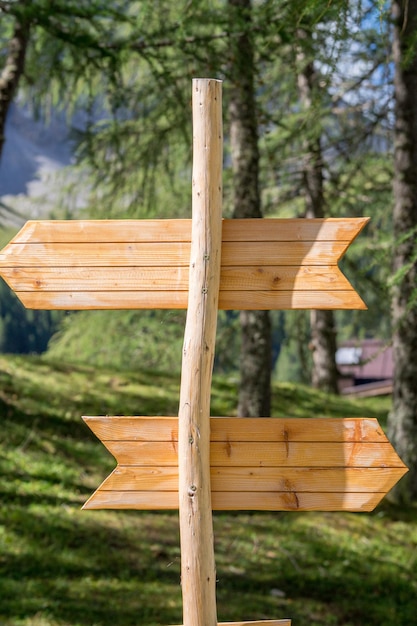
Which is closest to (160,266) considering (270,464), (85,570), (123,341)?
(270,464)

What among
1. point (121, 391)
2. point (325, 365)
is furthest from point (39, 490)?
point (325, 365)

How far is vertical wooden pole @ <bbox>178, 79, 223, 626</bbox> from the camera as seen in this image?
2.48m

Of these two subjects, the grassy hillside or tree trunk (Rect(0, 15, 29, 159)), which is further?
tree trunk (Rect(0, 15, 29, 159))

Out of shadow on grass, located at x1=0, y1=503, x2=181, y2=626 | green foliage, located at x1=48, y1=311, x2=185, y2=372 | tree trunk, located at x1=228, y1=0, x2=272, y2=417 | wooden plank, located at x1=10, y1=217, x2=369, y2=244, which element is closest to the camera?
wooden plank, located at x1=10, y1=217, x2=369, y2=244

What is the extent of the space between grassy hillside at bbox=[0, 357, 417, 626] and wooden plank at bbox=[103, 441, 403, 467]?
120 inches

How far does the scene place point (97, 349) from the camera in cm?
1515

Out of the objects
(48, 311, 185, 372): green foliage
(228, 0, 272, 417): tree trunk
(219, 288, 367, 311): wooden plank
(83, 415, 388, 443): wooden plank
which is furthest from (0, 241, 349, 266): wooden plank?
(48, 311, 185, 372): green foliage

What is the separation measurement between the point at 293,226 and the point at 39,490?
5413mm

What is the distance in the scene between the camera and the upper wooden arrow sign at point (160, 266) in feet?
8.45

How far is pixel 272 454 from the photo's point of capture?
2.56 meters

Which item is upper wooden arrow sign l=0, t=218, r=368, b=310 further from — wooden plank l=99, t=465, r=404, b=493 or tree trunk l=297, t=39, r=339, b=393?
tree trunk l=297, t=39, r=339, b=393

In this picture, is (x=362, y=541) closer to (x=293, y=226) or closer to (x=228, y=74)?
(x=228, y=74)

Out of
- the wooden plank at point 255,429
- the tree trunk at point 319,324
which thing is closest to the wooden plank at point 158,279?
the wooden plank at point 255,429

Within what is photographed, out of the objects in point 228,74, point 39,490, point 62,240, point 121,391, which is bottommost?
point 39,490
